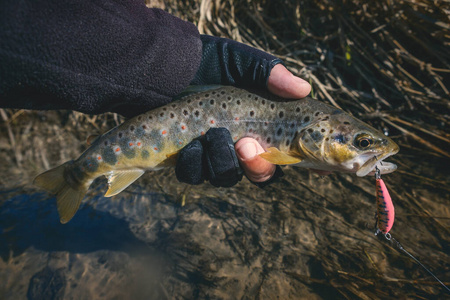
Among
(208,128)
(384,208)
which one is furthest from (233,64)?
(384,208)

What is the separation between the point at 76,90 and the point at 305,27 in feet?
9.77

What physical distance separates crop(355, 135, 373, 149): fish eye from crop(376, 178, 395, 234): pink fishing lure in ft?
0.71

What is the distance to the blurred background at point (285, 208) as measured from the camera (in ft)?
7.16

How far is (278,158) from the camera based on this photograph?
5.80 ft

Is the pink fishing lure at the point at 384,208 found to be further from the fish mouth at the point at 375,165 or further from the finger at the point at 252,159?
the finger at the point at 252,159

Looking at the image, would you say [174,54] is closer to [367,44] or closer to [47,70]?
[47,70]

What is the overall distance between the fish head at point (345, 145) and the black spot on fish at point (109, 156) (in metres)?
1.23

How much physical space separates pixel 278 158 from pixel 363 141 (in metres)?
0.52

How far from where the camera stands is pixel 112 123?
13.1 feet

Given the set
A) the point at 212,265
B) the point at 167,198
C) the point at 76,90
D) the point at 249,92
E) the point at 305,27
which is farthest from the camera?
the point at 305,27

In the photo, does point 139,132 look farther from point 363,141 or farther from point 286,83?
point 363,141

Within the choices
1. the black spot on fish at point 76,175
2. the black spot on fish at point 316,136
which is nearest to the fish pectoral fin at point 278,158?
the black spot on fish at point 316,136

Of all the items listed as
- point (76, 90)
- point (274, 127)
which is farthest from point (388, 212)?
point (76, 90)

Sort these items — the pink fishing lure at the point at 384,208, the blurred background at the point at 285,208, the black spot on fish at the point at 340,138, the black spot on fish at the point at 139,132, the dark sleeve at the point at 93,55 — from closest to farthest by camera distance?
the dark sleeve at the point at 93,55, the pink fishing lure at the point at 384,208, the black spot on fish at the point at 340,138, the black spot on fish at the point at 139,132, the blurred background at the point at 285,208
